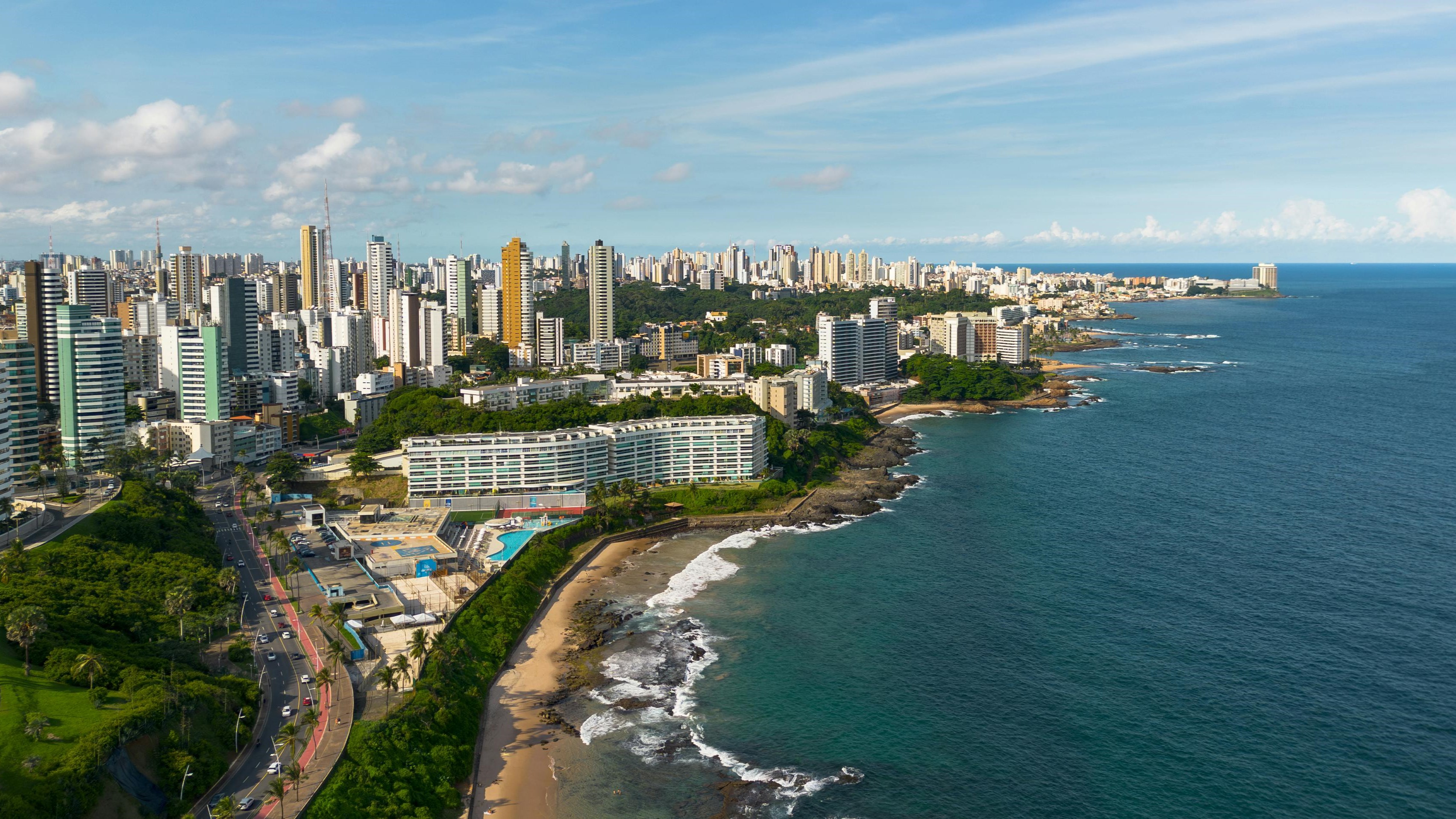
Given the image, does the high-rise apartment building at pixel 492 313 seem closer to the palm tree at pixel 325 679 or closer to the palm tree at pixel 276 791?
the palm tree at pixel 325 679

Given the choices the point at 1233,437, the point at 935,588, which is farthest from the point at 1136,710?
the point at 1233,437

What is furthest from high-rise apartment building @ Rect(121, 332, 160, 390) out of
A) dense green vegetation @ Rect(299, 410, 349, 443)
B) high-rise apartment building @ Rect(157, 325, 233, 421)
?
dense green vegetation @ Rect(299, 410, 349, 443)

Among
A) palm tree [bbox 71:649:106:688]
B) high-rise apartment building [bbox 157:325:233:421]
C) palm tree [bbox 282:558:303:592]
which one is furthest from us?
high-rise apartment building [bbox 157:325:233:421]

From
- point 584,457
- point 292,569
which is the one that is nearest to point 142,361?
point 584,457

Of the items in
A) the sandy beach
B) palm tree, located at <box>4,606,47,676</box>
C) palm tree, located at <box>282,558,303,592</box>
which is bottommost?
the sandy beach

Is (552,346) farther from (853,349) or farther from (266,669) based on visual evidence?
(266,669)

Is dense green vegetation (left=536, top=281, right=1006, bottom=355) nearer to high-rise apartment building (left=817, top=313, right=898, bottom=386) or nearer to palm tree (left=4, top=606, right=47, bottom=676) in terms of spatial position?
high-rise apartment building (left=817, top=313, right=898, bottom=386)

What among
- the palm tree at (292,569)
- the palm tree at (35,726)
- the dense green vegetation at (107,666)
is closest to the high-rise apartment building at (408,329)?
the palm tree at (292,569)

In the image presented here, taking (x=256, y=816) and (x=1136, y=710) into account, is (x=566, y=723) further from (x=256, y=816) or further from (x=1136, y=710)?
(x=1136, y=710)
